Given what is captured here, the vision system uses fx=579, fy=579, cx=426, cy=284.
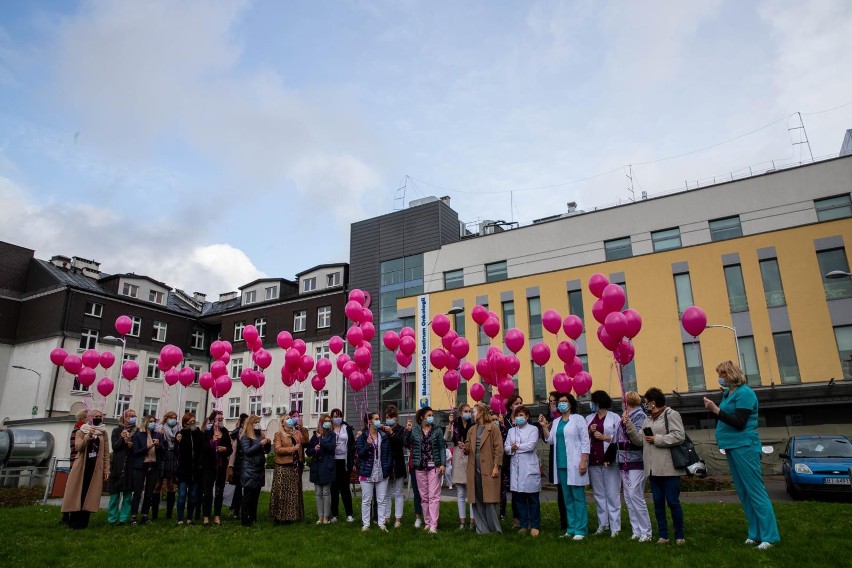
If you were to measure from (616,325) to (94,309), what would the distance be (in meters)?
41.5

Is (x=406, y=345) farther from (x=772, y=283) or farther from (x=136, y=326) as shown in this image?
(x=136, y=326)

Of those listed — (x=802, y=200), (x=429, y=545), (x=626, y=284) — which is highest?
(x=802, y=200)

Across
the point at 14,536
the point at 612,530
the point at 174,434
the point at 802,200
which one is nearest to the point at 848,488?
the point at 612,530

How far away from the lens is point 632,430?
816 cm

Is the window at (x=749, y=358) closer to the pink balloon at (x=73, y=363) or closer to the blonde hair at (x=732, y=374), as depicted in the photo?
the blonde hair at (x=732, y=374)

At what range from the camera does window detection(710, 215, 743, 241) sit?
30.8 metres

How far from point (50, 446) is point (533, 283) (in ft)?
88.2

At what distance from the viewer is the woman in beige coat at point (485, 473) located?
29.9ft

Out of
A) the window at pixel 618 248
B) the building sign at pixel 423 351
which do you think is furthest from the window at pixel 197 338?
the window at pixel 618 248

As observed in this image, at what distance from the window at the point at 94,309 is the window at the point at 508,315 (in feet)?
97.2

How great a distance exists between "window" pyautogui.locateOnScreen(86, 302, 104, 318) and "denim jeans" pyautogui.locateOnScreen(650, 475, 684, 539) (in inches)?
1720

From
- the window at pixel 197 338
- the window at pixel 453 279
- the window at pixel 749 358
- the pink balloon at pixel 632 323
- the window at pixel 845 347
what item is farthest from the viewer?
the window at pixel 197 338

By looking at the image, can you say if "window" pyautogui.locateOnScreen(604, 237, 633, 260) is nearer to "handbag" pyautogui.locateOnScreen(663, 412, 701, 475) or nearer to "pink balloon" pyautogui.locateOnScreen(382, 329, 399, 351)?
"pink balloon" pyautogui.locateOnScreen(382, 329, 399, 351)

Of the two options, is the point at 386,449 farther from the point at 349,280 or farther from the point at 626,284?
the point at 349,280
